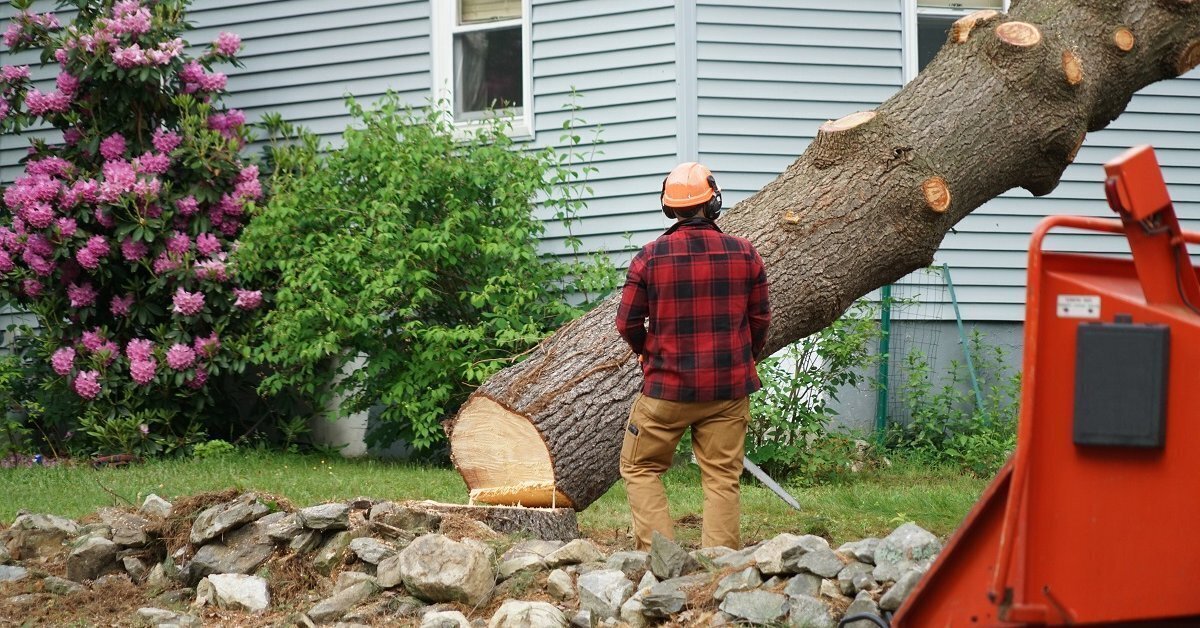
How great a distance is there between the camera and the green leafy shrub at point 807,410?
8.32 m

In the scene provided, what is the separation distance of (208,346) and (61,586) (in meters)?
4.67

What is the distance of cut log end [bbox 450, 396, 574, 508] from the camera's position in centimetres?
559

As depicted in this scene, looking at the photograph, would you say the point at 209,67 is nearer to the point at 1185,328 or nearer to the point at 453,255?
the point at 453,255

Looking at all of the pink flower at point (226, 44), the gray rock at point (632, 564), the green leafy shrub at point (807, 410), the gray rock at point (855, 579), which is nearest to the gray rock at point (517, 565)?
the gray rock at point (632, 564)

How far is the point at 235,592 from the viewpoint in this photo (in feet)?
15.9

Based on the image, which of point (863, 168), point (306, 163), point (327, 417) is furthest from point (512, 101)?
point (863, 168)

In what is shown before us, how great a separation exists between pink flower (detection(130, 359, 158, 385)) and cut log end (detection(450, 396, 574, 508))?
15.9 ft

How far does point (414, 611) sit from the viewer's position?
4539mm

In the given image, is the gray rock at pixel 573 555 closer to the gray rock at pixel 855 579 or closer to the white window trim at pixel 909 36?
the gray rock at pixel 855 579

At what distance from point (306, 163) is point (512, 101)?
180cm

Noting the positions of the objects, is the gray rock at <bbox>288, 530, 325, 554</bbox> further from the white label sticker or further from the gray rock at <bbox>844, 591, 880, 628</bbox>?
the white label sticker

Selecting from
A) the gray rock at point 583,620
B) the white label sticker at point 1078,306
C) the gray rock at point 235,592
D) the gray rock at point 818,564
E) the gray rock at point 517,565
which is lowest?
the gray rock at point 235,592

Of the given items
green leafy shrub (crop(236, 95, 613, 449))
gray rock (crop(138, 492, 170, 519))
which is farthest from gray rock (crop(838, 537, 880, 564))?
green leafy shrub (crop(236, 95, 613, 449))

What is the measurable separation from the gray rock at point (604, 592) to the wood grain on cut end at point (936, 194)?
93.2 inches
